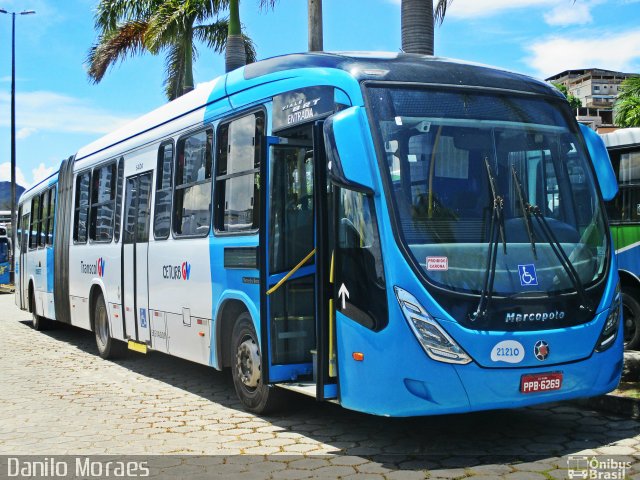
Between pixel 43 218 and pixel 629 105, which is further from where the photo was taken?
pixel 629 105

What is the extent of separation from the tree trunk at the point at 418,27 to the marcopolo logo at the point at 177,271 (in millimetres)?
5049

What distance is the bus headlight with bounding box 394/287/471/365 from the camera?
19.0ft

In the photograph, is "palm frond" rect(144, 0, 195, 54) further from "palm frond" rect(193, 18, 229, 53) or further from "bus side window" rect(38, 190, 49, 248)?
"bus side window" rect(38, 190, 49, 248)

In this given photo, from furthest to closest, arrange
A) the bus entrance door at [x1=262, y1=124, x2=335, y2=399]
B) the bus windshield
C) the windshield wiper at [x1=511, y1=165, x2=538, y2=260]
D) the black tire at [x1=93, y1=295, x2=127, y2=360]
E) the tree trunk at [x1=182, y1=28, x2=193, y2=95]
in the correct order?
the tree trunk at [x1=182, y1=28, x2=193, y2=95], the black tire at [x1=93, y1=295, x2=127, y2=360], the bus entrance door at [x1=262, y1=124, x2=335, y2=399], the windshield wiper at [x1=511, y1=165, x2=538, y2=260], the bus windshield

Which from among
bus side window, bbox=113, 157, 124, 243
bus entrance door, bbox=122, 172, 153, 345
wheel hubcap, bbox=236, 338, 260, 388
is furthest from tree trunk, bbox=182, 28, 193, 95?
wheel hubcap, bbox=236, 338, 260, 388

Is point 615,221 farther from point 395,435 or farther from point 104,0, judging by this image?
point 104,0

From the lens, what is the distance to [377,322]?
595cm

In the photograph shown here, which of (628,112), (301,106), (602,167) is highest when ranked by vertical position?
(628,112)

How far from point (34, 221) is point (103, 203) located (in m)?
5.54

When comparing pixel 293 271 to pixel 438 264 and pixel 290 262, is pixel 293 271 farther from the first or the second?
pixel 438 264

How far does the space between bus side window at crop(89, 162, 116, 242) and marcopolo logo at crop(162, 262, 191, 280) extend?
2.33 meters

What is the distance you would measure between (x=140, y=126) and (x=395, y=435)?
19.3 feet

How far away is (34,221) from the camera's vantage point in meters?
17.0

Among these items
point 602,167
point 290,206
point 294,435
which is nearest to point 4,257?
point 290,206
